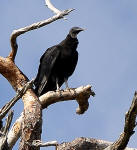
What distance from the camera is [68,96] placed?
848 centimetres

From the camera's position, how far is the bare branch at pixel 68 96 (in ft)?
27.1

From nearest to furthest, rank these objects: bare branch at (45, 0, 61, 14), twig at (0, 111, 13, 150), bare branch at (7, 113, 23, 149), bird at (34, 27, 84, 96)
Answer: twig at (0, 111, 13, 150)
bare branch at (7, 113, 23, 149)
bare branch at (45, 0, 61, 14)
bird at (34, 27, 84, 96)

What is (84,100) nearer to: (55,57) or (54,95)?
(54,95)

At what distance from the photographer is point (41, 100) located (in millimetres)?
8211

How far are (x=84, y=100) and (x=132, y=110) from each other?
11.9ft

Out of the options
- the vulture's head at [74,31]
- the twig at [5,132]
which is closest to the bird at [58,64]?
the vulture's head at [74,31]

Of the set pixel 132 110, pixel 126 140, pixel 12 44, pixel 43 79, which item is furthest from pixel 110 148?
pixel 43 79

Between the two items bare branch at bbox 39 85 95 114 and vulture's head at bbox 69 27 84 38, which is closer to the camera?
bare branch at bbox 39 85 95 114

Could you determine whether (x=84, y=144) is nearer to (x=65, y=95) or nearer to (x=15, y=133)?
(x=15, y=133)

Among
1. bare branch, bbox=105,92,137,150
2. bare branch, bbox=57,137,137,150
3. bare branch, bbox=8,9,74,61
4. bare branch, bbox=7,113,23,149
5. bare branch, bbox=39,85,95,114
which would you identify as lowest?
bare branch, bbox=105,92,137,150

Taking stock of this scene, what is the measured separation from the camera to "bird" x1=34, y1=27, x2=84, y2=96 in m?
9.91

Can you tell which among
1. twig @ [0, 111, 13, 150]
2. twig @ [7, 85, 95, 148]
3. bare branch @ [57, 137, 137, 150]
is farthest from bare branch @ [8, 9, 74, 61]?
twig @ [0, 111, 13, 150]

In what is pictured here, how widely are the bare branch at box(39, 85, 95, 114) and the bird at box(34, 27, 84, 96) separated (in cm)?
130

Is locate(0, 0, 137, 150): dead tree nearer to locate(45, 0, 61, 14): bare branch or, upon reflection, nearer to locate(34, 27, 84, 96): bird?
locate(45, 0, 61, 14): bare branch
